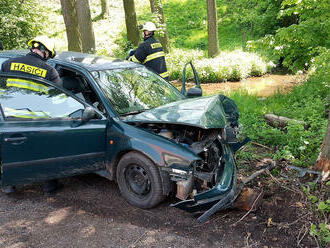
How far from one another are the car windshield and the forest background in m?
1.54

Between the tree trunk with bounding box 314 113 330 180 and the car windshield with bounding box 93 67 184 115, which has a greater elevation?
the car windshield with bounding box 93 67 184 115

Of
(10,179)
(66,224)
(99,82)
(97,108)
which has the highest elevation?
(99,82)

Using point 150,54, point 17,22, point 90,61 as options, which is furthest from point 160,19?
point 90,61

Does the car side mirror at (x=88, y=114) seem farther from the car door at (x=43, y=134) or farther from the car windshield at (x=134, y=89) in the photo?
the car windshield at (x=134, y=89)

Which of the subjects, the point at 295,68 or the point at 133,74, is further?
the point at 295,68

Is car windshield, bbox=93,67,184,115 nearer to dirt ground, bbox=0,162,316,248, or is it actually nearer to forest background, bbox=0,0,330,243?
dirt ground, bbox=0,162,316,248

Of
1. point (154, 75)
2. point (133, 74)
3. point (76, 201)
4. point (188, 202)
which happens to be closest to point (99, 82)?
point (133, 74)

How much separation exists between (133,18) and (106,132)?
1098 cm

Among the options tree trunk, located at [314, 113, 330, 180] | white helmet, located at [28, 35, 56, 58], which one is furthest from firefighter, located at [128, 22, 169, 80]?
tree trunk, located at [314, 113, 330, 180]

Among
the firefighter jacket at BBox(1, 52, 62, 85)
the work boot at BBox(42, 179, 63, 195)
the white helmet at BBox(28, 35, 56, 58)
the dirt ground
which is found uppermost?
the white helmet at BBox(28, 35, 56, 58)

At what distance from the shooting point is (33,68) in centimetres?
404

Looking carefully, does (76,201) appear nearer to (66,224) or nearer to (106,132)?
(66,224)

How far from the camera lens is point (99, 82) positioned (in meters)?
4.14

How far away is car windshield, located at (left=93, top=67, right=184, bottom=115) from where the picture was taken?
13.5 ft
